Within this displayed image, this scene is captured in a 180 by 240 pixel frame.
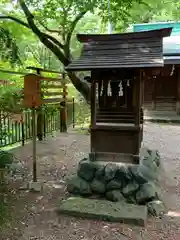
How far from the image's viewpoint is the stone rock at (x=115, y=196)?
13.5 feet

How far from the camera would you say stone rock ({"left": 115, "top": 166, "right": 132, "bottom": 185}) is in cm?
425

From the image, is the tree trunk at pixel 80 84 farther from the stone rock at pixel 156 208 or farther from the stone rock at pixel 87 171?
the stone rock at pixel 156 208

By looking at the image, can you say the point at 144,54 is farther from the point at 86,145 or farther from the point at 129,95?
the point at 86,145

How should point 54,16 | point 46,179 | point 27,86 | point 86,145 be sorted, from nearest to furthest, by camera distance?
1. point 27,86
2. point 46,179
3. point 86,145
4. point 54,16

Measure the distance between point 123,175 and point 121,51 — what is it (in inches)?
76.5

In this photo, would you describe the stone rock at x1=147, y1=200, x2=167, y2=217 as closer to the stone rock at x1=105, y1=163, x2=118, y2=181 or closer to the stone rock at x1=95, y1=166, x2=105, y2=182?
the stone rock at x1=105, y1=163, x2=118, y2=181

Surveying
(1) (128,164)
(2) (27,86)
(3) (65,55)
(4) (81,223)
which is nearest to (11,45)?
(2) (27,86)

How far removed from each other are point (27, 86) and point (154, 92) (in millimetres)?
9410

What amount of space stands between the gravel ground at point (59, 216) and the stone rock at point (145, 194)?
1.07 ft

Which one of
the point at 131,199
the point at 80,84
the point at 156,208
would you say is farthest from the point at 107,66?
the point at 80,84

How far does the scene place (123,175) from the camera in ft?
14.0

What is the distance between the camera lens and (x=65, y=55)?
9086 mm

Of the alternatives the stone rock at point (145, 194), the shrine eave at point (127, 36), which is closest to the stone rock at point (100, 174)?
the stone rock at point (145, 194)

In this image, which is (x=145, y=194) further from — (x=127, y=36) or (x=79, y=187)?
(x=127, y=36)
